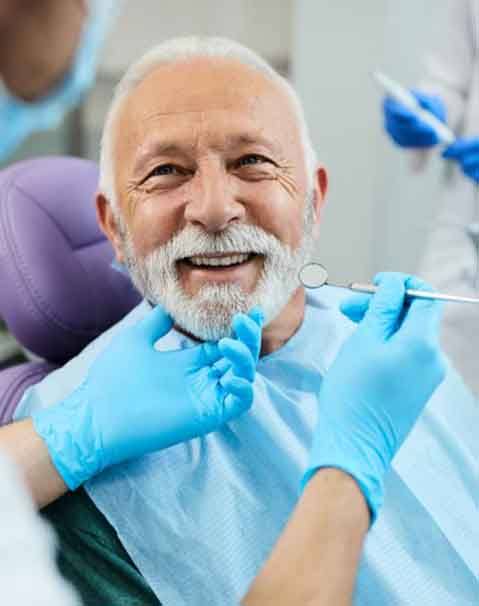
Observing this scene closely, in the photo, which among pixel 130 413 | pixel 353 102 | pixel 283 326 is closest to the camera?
pixel 130 413

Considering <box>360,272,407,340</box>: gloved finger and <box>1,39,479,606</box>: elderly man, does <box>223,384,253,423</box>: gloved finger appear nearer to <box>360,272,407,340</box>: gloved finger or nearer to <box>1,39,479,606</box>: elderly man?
<box>1,39,479,606</box>: elderly man

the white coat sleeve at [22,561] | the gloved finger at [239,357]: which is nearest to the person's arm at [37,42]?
the white coat sleeve at [22,561]

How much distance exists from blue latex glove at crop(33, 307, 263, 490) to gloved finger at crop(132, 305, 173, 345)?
0.04 meters

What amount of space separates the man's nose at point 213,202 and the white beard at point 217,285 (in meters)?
0.01

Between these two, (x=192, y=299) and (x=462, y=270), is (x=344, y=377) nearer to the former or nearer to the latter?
(x=192, y=299)

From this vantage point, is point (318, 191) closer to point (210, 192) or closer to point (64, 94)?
point (210, 192)

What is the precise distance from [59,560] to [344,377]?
20.2 inches

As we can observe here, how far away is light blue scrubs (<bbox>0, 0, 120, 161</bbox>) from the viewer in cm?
70

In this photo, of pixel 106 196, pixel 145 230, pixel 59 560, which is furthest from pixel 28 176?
pixel 59 560

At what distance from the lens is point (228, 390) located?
121 centimetres

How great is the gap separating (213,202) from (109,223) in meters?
0.29

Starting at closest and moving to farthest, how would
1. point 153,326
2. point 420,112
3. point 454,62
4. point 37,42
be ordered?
point 37,42
point 153,326
point 420,112
point 454,62

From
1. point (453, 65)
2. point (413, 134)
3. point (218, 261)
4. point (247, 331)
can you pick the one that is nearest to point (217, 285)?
point (218, 261)

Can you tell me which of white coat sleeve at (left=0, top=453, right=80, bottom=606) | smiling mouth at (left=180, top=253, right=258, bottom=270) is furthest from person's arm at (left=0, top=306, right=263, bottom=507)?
white coat sleeve at (left=0, top=453, right=80, bottom=606)
